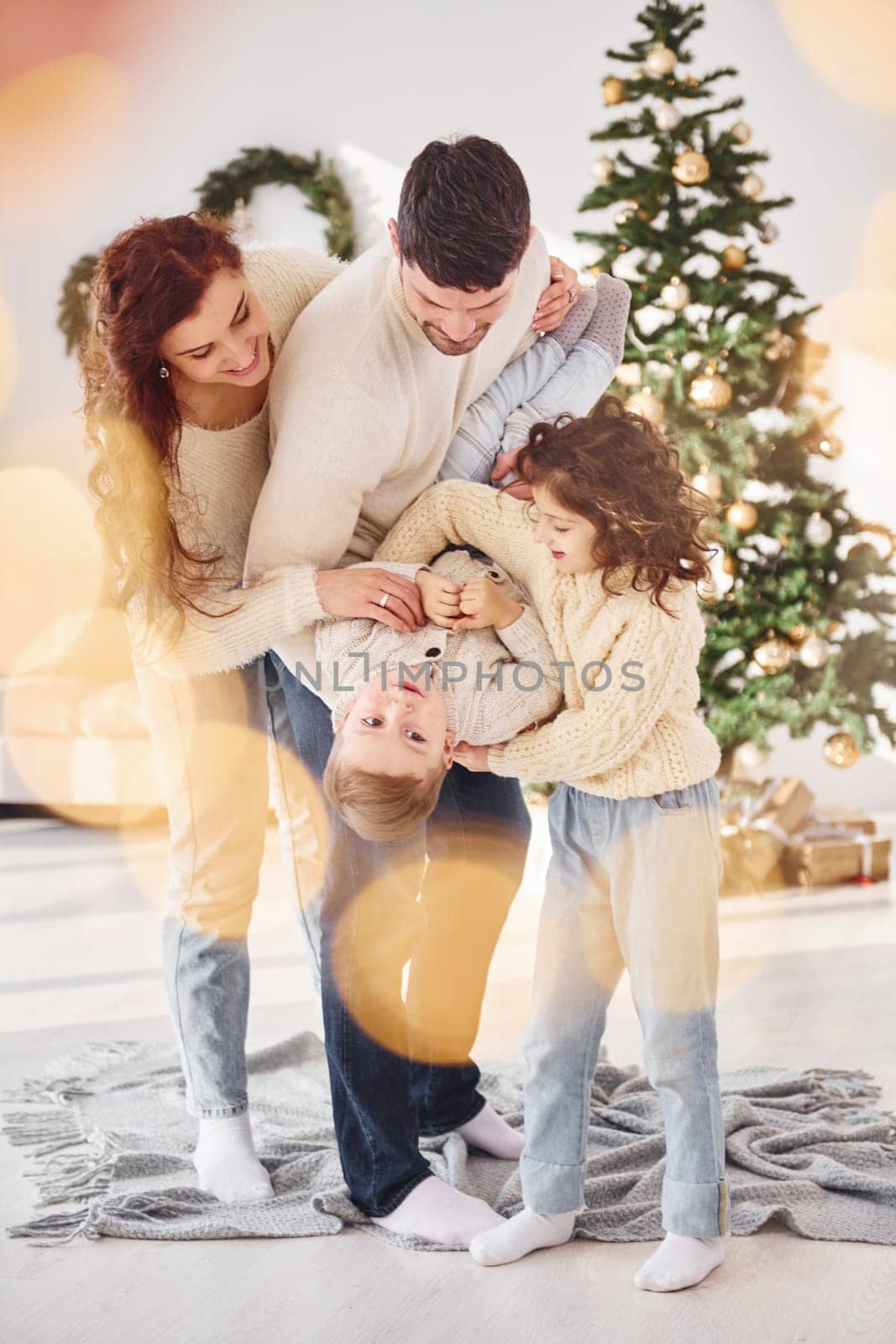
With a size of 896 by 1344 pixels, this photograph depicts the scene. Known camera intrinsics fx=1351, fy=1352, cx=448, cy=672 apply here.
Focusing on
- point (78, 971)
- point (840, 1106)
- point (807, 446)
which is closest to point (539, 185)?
point (807, 446)

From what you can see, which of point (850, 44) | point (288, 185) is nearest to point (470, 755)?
point (850, 44)

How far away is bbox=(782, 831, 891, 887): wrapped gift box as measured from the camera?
352 cm

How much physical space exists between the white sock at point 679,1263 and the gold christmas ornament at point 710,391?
217 cm

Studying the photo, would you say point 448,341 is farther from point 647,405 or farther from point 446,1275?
point 647,405

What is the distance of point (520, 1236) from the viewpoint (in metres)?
1.64

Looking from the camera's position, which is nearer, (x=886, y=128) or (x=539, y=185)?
(x=886, y=128)

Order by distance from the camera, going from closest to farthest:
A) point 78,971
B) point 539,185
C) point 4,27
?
point 78,971 < point 539,185 < point 4,27

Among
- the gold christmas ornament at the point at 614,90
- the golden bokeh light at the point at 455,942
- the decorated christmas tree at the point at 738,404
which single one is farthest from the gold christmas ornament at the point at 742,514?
the golden bokeh light at the point at 455,942

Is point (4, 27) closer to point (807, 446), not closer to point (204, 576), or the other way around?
point (807, 446)

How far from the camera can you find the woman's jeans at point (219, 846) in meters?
1.84

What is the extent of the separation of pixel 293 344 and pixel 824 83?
3278 millimetres

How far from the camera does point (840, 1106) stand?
81.0 inches

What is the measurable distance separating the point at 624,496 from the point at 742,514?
1.85 meters

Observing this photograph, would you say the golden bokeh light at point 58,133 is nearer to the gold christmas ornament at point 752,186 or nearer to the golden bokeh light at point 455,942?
the gold christmas ornament at point 752,186
